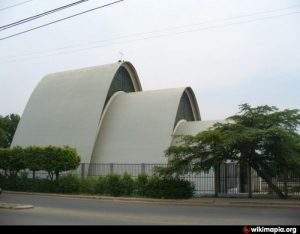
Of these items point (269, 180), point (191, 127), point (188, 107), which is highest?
point (188, 107)

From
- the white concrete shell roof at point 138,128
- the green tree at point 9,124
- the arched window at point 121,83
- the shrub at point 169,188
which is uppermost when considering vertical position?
the arched window at point 121,83

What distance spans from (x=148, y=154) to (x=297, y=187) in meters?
13.9

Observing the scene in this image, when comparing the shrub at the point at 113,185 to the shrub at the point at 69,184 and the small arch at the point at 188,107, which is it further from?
the small arch at the point at 188,107

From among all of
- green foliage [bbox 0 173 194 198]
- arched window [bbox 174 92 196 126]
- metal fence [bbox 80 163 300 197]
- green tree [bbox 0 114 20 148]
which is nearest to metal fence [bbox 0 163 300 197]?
metal fence [bbox 80 163 300 197]

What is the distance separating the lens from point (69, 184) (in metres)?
33.2

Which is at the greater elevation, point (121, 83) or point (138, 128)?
point (121, 83)

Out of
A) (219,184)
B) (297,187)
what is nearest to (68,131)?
(219,184)

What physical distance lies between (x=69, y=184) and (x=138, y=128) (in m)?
10.3

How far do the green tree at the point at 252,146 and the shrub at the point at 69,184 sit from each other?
6.28 m

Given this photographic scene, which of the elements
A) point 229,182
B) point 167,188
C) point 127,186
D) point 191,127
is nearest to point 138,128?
point 191,127

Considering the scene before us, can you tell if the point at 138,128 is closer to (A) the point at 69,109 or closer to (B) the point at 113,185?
(A) the point at 69,109

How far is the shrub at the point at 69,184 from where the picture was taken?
33031 millimetres

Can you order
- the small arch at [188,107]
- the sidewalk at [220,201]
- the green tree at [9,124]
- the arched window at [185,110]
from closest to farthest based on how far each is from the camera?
the sidewalk at [220,201] < the arched window at [185,110] < the small arch at [188,107] < the green tree at [9,124]

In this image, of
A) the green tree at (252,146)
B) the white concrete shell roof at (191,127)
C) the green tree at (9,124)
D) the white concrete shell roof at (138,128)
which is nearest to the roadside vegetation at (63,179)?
the green tree at (252,146)
